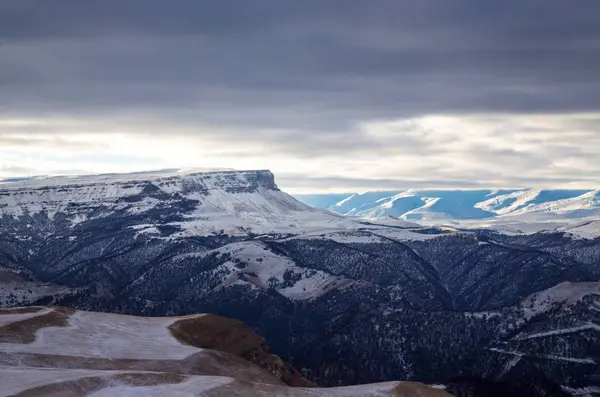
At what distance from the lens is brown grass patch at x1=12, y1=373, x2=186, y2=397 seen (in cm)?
17675

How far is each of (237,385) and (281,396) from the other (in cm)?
913

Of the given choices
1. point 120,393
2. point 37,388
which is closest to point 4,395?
point 37,388

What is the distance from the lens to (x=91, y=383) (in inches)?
7333

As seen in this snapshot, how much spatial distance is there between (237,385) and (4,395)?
1813 inches

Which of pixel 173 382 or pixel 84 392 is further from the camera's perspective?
pixel 173 382

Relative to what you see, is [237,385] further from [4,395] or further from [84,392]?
[4,395]

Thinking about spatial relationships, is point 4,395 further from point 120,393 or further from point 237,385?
point 237,385

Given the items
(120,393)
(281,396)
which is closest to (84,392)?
(120,393)

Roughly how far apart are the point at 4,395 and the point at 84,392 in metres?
14.9

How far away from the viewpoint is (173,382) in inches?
7682

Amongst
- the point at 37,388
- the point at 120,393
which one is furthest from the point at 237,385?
the point at 37,388

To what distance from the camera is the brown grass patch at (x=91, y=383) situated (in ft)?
580

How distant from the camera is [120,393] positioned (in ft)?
600

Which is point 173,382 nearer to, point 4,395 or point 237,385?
point 237,385
